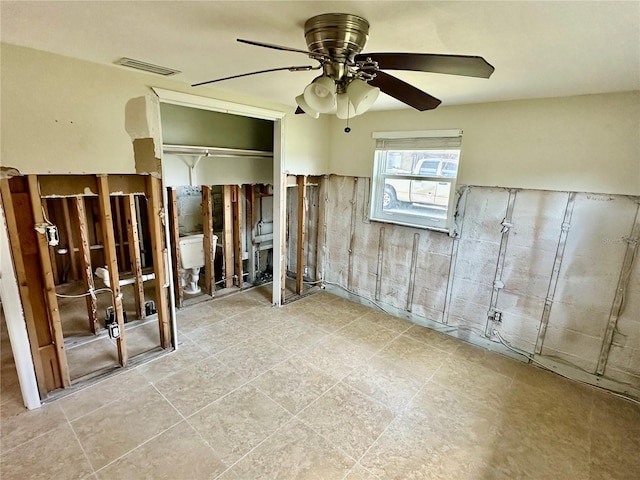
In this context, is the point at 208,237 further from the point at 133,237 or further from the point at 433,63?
the point at 433,63

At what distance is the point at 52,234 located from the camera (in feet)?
7.71

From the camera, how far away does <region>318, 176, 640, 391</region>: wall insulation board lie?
105 inches

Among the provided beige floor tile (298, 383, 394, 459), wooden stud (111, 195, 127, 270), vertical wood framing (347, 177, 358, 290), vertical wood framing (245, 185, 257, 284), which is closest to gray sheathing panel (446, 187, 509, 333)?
vertical wood framing (347, 177, 358, 290)

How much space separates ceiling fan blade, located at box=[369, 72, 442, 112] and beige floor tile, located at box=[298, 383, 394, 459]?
7.33 feet

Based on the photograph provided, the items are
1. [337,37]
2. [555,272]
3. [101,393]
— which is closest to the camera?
[337,37]

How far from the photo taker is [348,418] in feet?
7.93

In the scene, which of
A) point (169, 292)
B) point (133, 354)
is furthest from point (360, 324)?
point (133, 354)

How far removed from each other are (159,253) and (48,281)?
2.71 ft

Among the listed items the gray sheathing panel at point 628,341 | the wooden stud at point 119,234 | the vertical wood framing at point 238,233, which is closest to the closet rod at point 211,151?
the vertical wood framing at point 238,233

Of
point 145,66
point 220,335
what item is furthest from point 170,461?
point 145,66

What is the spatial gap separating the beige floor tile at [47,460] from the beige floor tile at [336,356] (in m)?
1.79

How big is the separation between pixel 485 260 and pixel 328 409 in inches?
85.2

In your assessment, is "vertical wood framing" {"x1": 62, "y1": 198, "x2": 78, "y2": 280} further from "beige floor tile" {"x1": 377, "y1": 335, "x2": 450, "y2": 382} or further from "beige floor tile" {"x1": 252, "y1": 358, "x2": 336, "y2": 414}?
"beige floor tile" {"x1": 377, "y1": 335, "x2": 450, "y2": 382}

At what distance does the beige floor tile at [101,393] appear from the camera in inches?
94.8
